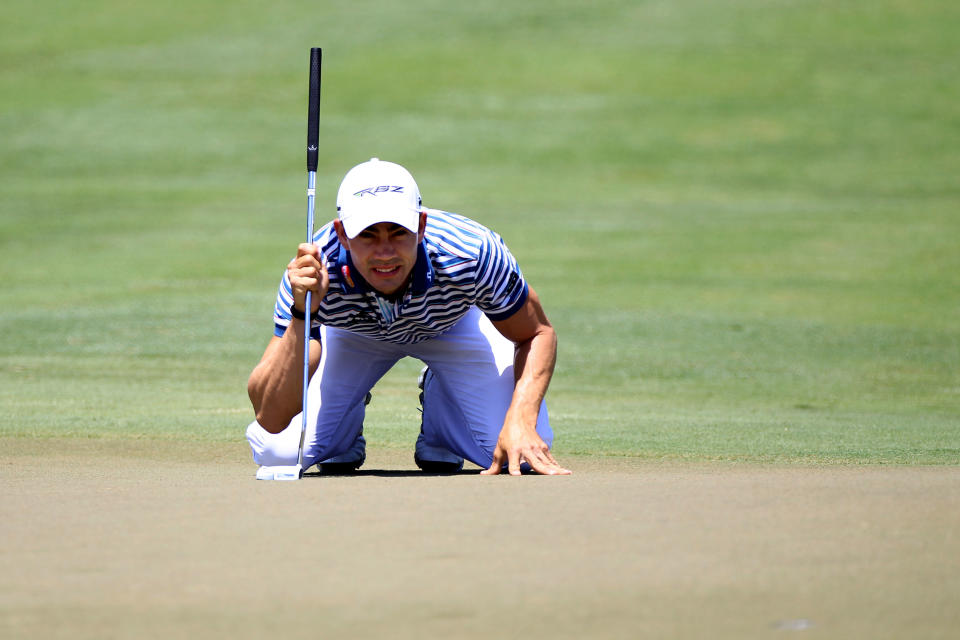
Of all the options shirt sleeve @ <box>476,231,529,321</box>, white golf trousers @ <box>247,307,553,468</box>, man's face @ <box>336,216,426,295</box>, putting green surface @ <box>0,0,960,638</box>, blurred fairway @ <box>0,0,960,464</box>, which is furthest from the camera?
blurred fairway @ <box>0,0,960,464</box>

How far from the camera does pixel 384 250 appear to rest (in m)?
5.56

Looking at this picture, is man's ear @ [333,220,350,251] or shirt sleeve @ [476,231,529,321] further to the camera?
shirt sleeve @ [476,231,529,321]

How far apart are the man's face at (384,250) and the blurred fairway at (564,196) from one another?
215 cm

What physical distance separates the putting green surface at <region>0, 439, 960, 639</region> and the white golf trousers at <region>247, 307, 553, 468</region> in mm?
1469

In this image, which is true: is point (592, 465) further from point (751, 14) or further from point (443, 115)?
point (751, 14)

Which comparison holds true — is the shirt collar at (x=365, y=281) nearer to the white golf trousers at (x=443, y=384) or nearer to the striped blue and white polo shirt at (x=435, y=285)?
the striped blue and white polo shirt at (x=435, y=285)

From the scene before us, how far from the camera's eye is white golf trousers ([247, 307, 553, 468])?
6.80 m

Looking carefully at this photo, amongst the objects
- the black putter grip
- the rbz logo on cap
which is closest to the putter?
the black putter grip

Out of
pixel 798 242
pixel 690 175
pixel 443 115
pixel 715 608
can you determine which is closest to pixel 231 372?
pixel 715 608

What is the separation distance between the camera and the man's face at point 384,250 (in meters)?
5.54

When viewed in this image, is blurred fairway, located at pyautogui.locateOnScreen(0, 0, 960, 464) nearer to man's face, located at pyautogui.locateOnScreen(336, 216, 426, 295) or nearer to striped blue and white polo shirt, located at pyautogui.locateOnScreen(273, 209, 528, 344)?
striped blue and white polo shirt, located at pyautogui.locateOnScreen(273, 209, 528, 344)

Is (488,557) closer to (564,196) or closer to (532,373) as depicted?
(532,373)

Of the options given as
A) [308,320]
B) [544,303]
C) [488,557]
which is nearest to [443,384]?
[308,320]

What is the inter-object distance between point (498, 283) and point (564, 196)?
57.0 feet
